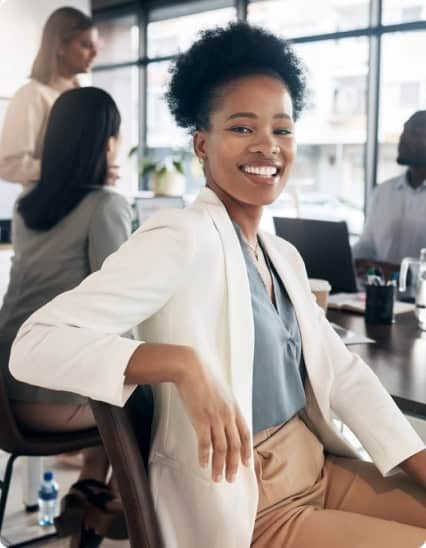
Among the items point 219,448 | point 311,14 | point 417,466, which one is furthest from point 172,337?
point 311,14

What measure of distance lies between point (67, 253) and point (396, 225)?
151 cm

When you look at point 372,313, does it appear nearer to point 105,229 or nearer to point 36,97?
point 105,229

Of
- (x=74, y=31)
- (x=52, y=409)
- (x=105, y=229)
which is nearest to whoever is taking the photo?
(x=52, y=409)

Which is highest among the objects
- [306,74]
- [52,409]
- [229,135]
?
[306,74]

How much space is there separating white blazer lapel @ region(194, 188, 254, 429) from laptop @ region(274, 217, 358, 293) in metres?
1.08

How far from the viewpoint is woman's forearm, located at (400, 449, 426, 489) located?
3.69 feet

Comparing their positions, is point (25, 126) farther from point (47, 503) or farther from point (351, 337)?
point (351, 337)

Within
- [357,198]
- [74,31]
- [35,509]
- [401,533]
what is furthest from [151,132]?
[401,533]

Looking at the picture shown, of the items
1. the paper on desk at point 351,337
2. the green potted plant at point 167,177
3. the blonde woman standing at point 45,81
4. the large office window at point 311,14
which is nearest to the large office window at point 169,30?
the large office window at point 311,14

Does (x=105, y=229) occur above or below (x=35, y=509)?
above

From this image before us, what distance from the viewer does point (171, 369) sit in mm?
874

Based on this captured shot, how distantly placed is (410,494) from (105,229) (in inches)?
44.5

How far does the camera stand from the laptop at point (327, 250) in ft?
6.95

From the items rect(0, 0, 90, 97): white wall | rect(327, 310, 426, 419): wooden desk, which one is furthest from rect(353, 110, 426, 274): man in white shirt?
rect(0, 0, 90, 97): white wall
